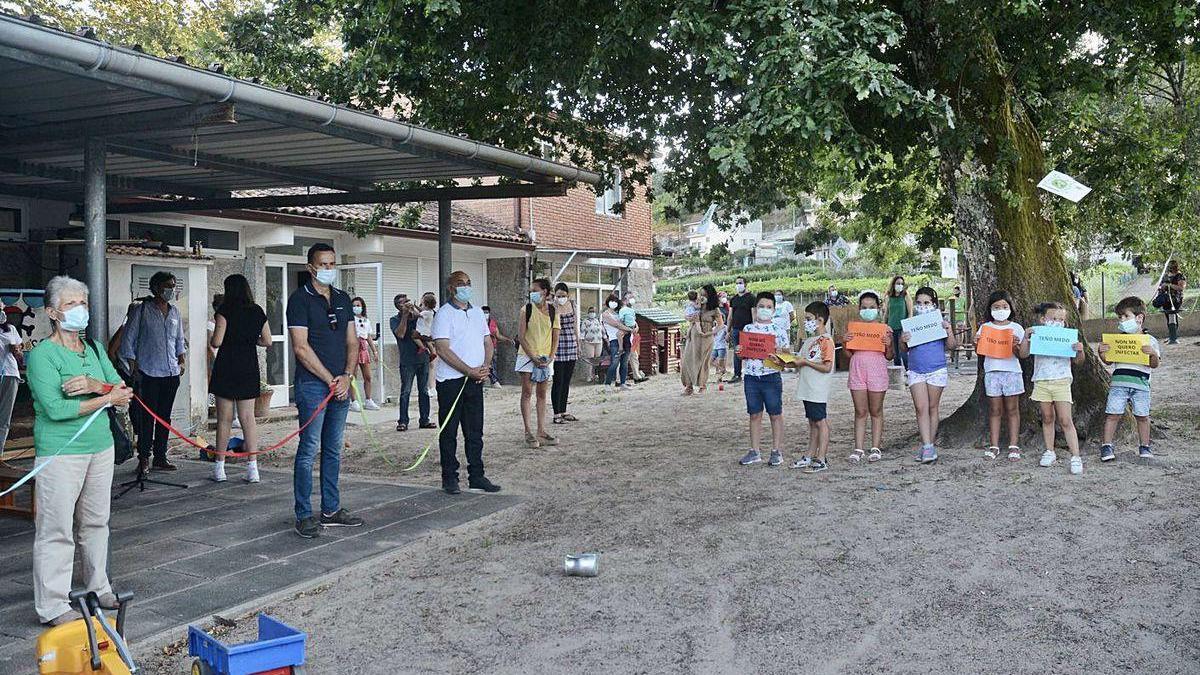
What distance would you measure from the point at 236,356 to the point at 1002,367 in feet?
21.8

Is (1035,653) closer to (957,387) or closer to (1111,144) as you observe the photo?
(1111,144)

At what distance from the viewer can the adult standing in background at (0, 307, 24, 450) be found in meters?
8.02

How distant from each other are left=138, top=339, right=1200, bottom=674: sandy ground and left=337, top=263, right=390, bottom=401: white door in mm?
6937

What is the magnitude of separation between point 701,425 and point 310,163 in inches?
235

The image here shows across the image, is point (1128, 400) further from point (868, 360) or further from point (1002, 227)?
point (868, 360)

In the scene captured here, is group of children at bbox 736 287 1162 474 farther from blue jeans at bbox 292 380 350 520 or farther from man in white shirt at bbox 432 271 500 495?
blue jeans at bbox 292 380 350 520

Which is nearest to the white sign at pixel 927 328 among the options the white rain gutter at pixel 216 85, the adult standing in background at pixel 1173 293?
the white rain gutter at pixel 216 85

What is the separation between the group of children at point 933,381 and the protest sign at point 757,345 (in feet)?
0.22

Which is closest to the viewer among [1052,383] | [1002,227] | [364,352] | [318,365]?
[318,365]

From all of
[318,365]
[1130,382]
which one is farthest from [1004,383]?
[318,365]

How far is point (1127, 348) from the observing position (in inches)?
313

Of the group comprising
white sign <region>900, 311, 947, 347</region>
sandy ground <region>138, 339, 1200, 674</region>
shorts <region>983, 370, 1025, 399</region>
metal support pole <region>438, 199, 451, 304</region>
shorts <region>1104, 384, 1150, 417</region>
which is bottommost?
sandy ground <region>138, 339, 1200, 674</region>

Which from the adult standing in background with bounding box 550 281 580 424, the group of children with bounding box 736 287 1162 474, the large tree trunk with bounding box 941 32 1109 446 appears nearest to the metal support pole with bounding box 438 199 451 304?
the adult standing in background with bounding box 550 281 580 424

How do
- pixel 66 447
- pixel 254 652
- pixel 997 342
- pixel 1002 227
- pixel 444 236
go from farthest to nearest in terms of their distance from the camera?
1. pixel 444 236
2. pixel 1002 227
3. pixel 997 342
4. pixel 66 447
5. pixel 254 652
